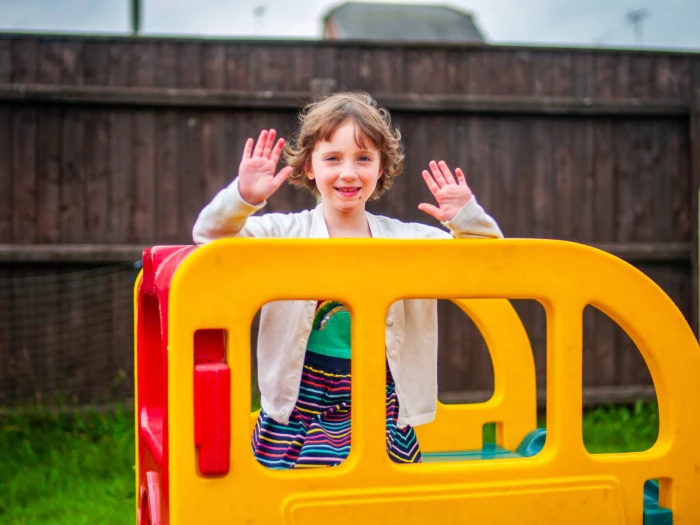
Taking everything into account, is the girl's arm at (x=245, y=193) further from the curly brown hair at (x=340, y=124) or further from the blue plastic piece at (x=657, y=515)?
the blue plastic piece at (x=657, y=515)

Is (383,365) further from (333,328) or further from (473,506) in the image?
(333,328)

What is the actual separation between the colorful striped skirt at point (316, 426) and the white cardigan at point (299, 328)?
0.04m

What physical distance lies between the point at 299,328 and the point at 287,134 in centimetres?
260

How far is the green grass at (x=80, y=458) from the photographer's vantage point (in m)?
3.03

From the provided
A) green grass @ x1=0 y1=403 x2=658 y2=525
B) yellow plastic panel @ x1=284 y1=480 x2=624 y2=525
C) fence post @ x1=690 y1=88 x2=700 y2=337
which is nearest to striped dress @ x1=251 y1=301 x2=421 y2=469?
yellow plastic panel @ x1=284 y1=480 x2=624 y2=525

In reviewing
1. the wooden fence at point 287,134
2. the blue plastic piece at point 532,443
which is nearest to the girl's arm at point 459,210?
the blue plastic piece at point 532,443

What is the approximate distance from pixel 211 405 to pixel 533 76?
3607mm

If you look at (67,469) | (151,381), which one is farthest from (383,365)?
(67,469)

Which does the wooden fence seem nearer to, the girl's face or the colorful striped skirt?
the girl's face

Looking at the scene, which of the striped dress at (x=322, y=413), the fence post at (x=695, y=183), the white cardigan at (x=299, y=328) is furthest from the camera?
the fence post at (x=695, y=183)

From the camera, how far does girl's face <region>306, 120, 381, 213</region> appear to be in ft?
6.44

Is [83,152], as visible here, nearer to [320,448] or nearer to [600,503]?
[320,448]

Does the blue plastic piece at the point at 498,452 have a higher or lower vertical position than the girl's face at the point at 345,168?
lower

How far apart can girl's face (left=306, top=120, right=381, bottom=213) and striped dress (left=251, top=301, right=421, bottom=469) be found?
255 millimetres
